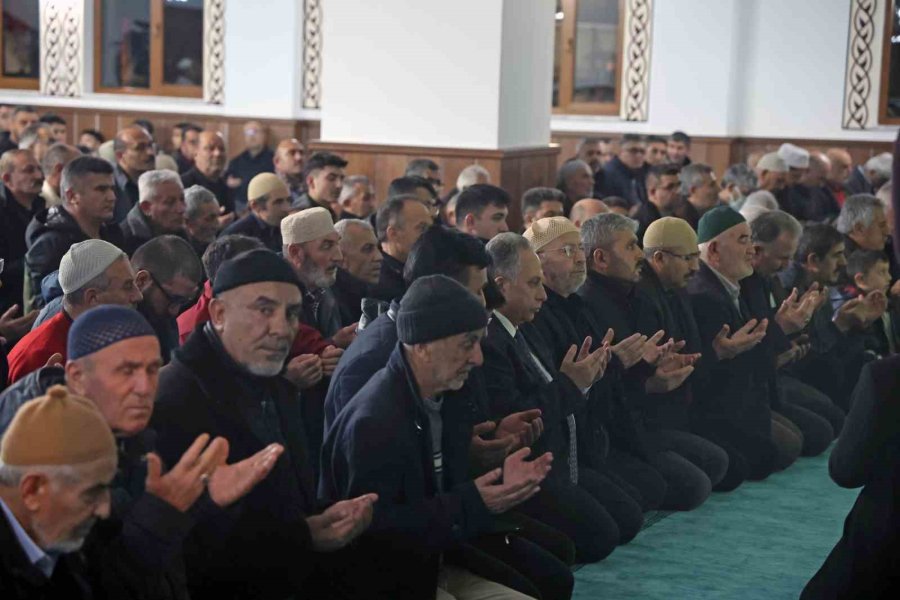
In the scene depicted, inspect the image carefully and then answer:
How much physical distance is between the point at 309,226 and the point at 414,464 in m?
1.94

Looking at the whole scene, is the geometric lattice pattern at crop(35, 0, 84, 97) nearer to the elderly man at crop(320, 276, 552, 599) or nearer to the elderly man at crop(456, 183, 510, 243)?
the elderly man at crop(456, 183, 510, 243)

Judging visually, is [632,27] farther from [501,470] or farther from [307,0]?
[501,470]

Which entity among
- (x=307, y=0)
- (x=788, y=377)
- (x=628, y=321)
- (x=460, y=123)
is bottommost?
(x=788, y=377)

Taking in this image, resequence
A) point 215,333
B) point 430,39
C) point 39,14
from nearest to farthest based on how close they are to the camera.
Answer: point 215,333
point 430,39
point 39,14

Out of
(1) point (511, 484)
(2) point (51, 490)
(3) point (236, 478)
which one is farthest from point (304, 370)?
(2) point (51, 490)

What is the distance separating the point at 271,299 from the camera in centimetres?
371

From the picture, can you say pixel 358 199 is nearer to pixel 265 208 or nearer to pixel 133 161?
pixel 265 208

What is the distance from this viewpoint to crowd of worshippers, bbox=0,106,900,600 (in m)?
3.20

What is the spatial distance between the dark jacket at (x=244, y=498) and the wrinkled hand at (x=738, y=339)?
10.0ft

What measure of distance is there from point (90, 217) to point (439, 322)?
2.96 m

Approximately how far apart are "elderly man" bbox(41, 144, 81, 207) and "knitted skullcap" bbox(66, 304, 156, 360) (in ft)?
16.8

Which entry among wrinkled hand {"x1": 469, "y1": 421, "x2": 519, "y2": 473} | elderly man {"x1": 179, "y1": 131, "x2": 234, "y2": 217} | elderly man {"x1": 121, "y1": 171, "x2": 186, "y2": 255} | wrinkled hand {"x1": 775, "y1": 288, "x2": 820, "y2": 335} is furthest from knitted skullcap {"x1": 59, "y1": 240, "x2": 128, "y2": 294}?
elderly man {"x1": 179, "y1": 131, "x2": 234, "y2": 217}

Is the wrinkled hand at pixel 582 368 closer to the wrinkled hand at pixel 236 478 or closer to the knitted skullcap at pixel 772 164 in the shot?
the wrinkled hand at pixel 236 478

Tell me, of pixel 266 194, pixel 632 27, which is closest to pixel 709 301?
pixel 266 194
